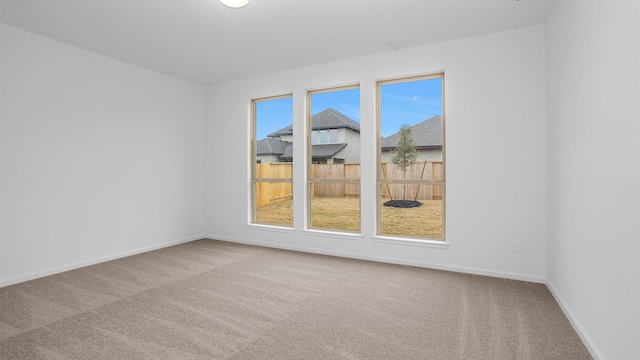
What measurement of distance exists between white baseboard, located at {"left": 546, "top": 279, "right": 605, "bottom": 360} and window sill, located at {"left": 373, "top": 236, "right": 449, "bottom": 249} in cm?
113

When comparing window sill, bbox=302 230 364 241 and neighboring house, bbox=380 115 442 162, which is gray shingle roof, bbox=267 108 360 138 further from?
window sill, bbox=302 230 364 241

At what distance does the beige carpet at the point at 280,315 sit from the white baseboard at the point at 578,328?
0.05m

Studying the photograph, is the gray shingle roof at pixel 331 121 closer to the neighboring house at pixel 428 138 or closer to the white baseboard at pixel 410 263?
the neighboring house at pixel 428 138

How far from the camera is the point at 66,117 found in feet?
12.4

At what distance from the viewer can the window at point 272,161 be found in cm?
500

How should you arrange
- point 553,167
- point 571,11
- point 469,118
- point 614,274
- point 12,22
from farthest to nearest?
point 469,118, point 12,22, point 553,167, point 571,11, point 614,274

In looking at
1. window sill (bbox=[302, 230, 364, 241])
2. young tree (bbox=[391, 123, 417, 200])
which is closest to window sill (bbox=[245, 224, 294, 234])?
window sill (bbox=[302, 230, 364, 241])

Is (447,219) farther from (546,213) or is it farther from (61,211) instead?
(61,211)

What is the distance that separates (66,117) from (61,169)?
2.12 feet

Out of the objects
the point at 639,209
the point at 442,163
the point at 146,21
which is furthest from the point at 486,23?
the point at 146,21

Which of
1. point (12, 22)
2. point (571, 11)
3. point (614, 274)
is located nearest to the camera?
point (614, 274)

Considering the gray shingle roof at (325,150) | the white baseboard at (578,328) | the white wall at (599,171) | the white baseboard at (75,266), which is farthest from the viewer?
the gray shingle roof at (325,150)

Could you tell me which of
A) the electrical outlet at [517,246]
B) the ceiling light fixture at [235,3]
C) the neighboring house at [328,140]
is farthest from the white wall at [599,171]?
the ceiling light fixture at [235,3]

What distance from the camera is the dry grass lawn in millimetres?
4012
